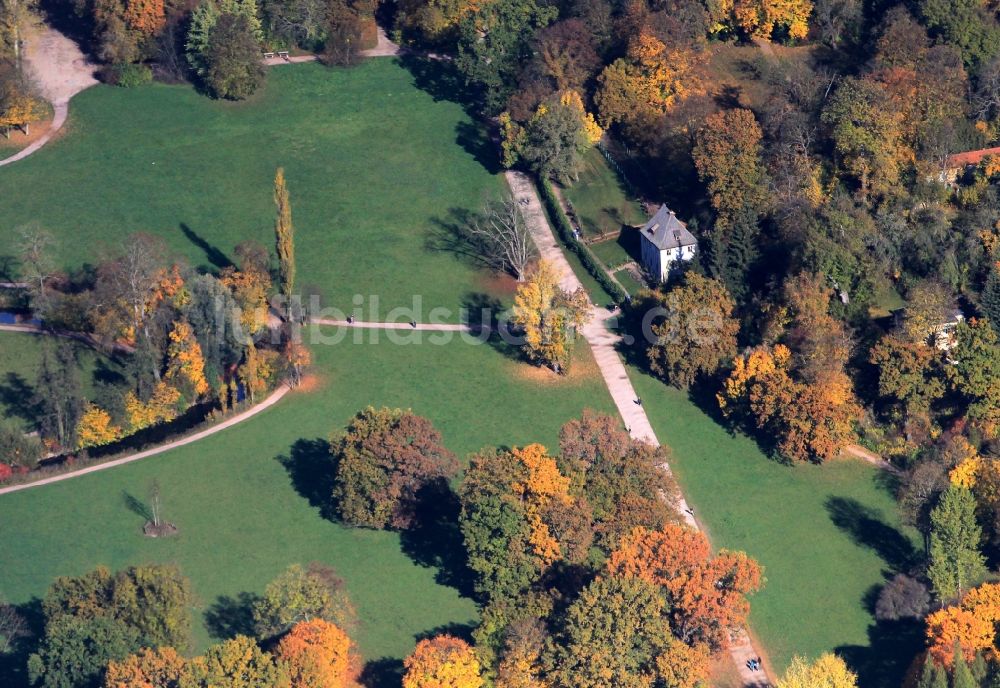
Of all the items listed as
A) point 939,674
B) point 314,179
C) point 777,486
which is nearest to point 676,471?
point 777,486

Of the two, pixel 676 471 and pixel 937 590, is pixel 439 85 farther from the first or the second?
pixel 937 590

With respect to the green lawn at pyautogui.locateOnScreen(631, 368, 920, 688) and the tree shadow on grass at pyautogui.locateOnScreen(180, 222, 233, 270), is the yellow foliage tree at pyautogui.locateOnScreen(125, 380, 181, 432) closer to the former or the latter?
the tree shadow on grass at pyautogui.locateOnScreen(180, 222, 233, 270)

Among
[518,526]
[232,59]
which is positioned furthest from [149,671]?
[232,59]

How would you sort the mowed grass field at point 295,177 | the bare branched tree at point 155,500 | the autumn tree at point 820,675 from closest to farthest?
the autumn tree at point 820,675 < the bare branched tree at point 155,500 < the mowed grass field at point 295,177

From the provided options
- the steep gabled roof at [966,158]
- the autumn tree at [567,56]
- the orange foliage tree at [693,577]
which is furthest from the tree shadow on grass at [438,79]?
the orange foliage tree at [693,577]

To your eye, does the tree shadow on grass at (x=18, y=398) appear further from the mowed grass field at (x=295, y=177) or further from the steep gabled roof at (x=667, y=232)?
the steep gabled roof at (x=667, y=232)

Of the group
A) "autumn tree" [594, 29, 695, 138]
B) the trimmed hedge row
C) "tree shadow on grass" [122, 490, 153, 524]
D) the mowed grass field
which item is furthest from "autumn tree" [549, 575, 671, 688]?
"autumn tree" [594, 29, 695, 138]
